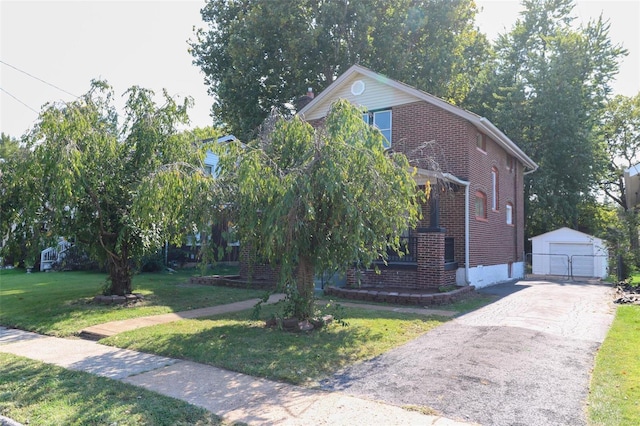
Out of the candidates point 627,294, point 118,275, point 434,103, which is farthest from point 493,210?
point 118,275

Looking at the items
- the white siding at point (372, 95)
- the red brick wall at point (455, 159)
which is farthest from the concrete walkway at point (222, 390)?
the white siding at point (372, 95)

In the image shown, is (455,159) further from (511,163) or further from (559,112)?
(559,112)

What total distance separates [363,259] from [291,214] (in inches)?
62.0

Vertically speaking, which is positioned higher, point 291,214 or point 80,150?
point 80,150

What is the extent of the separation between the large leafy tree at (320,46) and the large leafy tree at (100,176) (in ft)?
43.7

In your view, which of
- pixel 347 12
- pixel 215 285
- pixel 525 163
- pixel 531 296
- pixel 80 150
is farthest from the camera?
pixel 347 12

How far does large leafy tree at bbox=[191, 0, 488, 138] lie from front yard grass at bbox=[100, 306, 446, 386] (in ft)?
58.3

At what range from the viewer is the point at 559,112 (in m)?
27.3

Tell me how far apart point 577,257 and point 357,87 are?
13.7 meters

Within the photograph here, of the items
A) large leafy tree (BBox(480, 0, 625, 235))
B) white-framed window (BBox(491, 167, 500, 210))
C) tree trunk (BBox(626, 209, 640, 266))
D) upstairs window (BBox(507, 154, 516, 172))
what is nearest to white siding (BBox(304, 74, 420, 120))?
white-framed window (BBox(491, 167, 500, 210))

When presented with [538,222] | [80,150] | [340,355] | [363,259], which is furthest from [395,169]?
[538,222]

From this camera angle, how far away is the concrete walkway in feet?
14.4

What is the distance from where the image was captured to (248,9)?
82.7ft

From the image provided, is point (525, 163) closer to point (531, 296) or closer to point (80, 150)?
point (531, 296)
